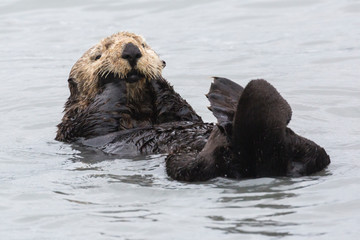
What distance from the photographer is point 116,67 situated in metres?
6.16

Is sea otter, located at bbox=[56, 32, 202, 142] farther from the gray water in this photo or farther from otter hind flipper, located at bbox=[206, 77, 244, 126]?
otter hind flipper, located at bbox=[206, 77, 244, 126]

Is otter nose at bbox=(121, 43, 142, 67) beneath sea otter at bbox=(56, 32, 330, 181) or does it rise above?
above

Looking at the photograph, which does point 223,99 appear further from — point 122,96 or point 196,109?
point 196,109

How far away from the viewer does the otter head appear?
20.1ft

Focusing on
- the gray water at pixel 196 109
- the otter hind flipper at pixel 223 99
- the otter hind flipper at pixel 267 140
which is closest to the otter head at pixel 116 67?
the gray water at pixel 196 109

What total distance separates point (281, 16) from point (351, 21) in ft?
3.63

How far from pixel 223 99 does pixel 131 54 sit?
114 centimetres

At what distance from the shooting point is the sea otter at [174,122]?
4.63 m

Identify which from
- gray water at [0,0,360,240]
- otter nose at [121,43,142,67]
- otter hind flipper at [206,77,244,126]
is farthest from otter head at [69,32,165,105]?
A: otter hind flipper at [206,77,244,126]

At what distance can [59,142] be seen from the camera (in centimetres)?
643

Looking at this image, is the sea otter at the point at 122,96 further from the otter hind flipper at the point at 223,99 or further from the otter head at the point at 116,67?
the otter hind flipper at the point at 223,99

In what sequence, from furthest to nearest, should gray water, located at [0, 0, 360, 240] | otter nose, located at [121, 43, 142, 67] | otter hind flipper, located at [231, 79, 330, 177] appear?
1. otter nose, located at [121, 43, 142, 67]
2. otter hind flipper, located at [231, 79, 330, 177]
3. gray water, located at [0, 0, 360, 240]

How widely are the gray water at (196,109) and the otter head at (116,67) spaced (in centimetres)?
54

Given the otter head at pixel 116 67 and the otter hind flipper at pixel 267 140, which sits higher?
the otter head at pixel 116 67
